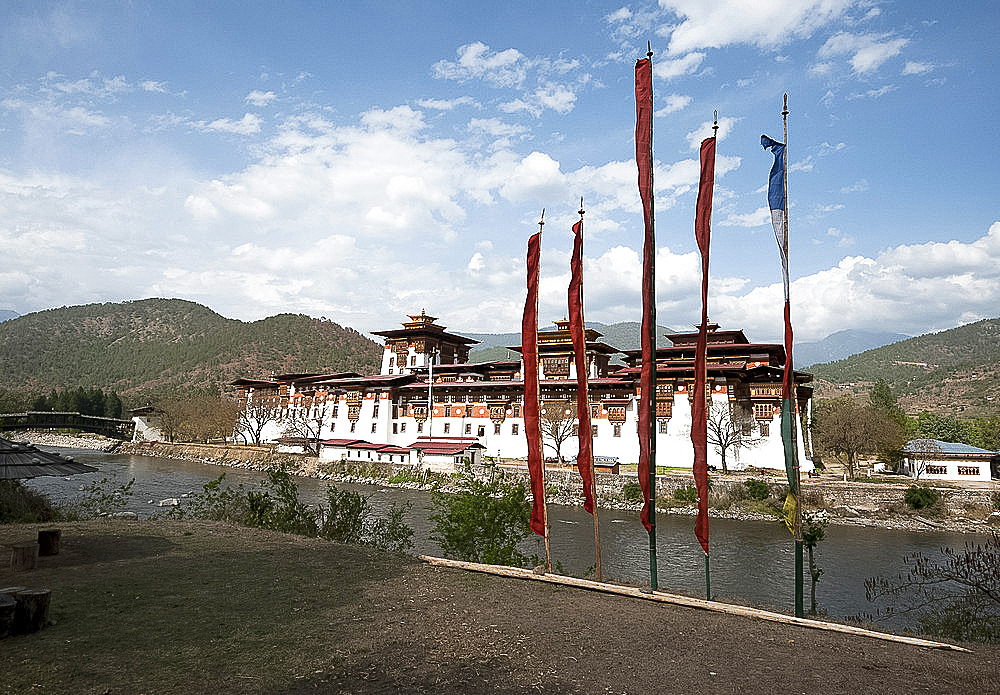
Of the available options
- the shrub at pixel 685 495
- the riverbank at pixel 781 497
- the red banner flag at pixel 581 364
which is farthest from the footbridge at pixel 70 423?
the red banner flag at pixel 581 364

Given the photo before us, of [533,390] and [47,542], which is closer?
[47,542]

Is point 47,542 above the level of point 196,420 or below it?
below

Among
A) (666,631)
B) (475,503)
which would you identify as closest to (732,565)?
(475,503)

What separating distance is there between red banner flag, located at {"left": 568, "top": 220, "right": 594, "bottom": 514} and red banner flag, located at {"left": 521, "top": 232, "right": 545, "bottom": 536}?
62cm

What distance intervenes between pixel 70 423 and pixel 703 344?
2815 inches

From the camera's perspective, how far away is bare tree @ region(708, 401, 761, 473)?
3884 cm

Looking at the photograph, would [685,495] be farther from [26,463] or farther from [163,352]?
[163,352]

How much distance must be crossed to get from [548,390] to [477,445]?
6.38m

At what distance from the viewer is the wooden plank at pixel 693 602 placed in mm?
7039

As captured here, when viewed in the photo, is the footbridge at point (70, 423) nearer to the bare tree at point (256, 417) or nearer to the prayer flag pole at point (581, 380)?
the bare tree at point (256, 417)

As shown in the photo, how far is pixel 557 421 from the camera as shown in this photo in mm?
44812

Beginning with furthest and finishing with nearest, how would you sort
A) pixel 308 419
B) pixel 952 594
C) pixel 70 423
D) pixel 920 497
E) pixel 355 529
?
pixel 70 423
pixel 308 419
pixel 920 497
pixel 952 594
pixel 355 529

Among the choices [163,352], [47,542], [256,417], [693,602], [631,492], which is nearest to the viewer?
[693,602]

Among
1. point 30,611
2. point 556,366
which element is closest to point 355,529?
point 30,611
